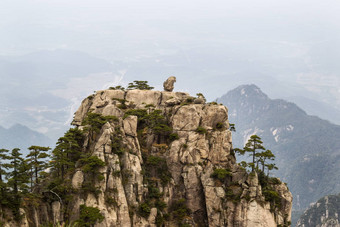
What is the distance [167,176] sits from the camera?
196 feet

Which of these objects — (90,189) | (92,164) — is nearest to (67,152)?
(92,164)

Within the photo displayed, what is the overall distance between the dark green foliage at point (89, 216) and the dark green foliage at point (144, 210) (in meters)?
7.26

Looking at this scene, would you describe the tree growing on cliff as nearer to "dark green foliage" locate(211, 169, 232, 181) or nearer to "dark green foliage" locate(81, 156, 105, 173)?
"dark green foliage" locate(211, 169, 232, 181)

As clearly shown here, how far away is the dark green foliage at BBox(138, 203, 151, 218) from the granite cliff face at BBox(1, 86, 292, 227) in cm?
16

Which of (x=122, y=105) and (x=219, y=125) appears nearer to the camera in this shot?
(x=219, y=125)

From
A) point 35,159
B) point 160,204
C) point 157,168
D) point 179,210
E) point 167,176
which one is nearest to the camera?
point 35,159

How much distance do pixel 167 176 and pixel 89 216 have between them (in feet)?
54.9

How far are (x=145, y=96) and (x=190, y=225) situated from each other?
28.5m

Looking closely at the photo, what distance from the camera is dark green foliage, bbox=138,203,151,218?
53.8 m

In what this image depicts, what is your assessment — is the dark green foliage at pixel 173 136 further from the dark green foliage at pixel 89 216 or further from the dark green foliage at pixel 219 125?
the dark green foliage at pixel 89 216

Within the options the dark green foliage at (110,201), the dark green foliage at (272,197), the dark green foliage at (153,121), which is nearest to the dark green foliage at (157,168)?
the dark green foliage at (153,121)

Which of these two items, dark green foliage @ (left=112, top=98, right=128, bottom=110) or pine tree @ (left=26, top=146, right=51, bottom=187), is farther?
dark green foliage @ (left=112, top=98, right=128, bottom=110)

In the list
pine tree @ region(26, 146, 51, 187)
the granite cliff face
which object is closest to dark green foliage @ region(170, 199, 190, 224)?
the granite cliff face

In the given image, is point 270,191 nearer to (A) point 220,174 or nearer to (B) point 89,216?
(A) point 220,174
